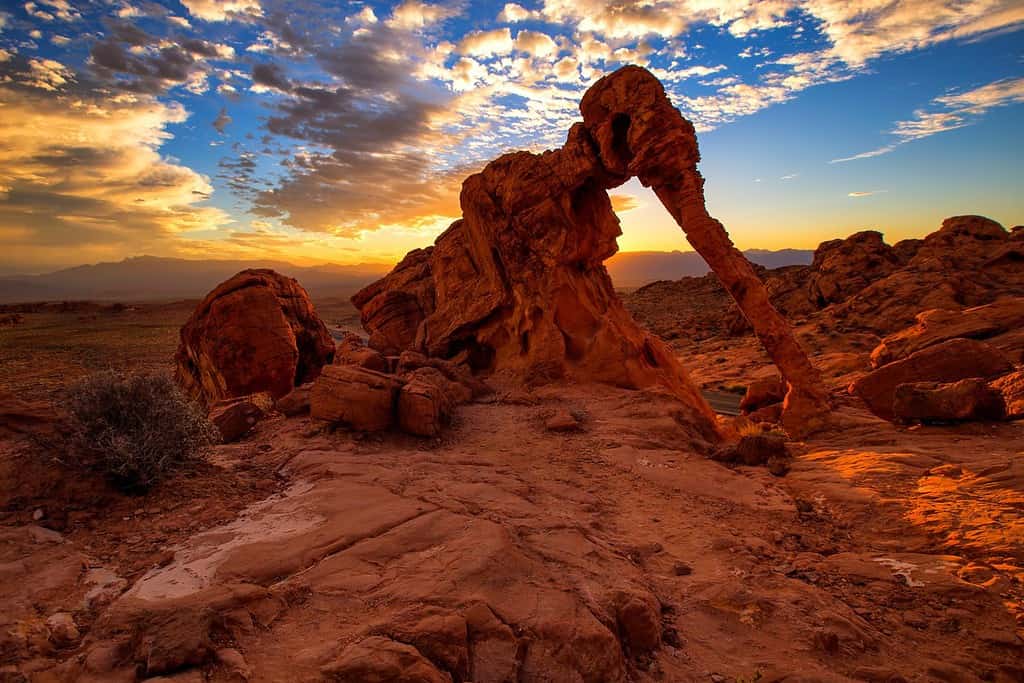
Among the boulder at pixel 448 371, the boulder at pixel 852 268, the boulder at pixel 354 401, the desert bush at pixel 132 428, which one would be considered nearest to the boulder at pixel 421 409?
the boulder at pixel 354 401

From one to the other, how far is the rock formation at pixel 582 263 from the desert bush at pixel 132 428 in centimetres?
886

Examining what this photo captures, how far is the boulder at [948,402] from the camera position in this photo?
9.38m

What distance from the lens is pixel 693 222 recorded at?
1244 centimetres

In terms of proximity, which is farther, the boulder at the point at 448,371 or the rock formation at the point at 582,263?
the boulder at the point at 448,371

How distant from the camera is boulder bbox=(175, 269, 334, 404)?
16.1m

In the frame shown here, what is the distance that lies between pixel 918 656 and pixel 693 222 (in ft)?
33.2

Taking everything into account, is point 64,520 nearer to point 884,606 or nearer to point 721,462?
point 884,606

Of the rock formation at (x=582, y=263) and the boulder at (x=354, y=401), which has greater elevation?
the rock formation at (x=582, y=263)

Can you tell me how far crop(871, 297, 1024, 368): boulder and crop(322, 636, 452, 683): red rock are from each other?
1729cm

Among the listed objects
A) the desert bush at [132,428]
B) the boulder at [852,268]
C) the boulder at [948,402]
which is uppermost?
the boulder at [852,268]

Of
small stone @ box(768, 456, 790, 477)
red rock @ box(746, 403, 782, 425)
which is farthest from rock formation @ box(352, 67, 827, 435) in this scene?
small stone @ box(768, 456, 790, 477)

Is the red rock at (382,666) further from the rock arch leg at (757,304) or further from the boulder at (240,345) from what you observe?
the boulder at (240,345)

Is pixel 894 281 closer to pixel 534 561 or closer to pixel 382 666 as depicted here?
pixel 534 561

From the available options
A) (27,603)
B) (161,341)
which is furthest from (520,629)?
(161,341)
